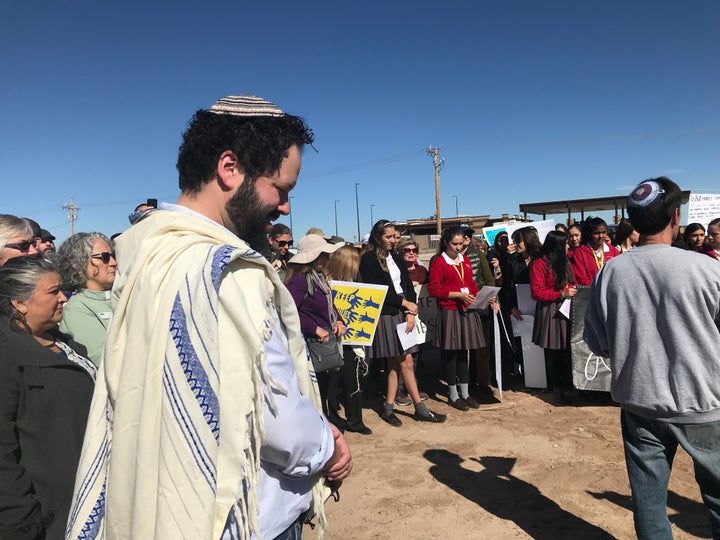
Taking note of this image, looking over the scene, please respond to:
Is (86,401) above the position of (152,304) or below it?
below

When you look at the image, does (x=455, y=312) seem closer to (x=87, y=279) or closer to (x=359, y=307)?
(x=359, y=307)

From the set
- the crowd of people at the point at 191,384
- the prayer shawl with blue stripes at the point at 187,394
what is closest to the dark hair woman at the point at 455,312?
the crowd of people at the point at 191,384

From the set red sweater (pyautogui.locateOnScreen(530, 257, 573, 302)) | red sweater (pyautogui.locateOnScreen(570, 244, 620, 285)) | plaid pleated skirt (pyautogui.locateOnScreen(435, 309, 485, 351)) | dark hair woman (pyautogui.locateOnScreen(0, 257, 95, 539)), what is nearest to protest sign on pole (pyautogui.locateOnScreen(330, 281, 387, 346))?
plaid pleated skirt (pyautogui.locateOnScreen(435, 309, 485, 351))

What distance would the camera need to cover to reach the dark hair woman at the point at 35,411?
1.70 meters

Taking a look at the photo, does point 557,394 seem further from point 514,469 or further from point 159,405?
point 159,405

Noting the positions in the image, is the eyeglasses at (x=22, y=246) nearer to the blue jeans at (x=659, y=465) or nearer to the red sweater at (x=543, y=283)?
the blue jeans at (x=659, y=465)

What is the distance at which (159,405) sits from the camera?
100 cm

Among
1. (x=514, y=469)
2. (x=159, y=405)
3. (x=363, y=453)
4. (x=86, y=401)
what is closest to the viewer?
(x=159, y=405)

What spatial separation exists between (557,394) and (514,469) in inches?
77.6

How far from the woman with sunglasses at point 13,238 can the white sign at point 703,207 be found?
8.89m

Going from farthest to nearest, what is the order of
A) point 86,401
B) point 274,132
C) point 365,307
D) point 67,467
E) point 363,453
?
point 365,307 < point 363,453 < point 86,401 < point 67,467 < point 274,132

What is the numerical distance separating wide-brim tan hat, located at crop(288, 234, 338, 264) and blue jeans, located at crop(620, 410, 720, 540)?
2786 mm

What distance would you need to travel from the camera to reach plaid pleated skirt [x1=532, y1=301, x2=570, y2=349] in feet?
18.3

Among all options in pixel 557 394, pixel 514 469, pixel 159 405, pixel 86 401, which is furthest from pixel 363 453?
pixel 159 405
